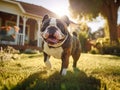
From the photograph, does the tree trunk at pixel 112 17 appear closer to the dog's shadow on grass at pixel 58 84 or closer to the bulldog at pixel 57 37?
the bulldog at pixel 57 37

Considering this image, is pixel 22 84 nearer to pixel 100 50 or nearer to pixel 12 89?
pixel 12 89

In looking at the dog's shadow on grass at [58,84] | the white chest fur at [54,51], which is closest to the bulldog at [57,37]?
the white chest fur at [54,51]

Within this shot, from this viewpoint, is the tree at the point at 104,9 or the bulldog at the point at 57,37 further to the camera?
the tree at the point at 104,9

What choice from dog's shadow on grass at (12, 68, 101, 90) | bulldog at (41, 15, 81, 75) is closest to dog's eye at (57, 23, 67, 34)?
bulldog at (41, 15, 81, 75)

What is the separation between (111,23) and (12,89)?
2262 centimetres

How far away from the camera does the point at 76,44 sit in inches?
291

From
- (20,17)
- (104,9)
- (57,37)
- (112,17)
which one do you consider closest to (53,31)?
(57,37)

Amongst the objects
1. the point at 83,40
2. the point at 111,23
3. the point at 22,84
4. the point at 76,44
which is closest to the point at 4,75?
the point at 22,84

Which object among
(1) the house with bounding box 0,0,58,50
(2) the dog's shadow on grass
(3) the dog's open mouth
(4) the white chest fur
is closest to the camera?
(2) the dog's shadow on grass

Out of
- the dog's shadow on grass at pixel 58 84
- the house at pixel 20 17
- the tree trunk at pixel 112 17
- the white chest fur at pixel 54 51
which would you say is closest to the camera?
the dog's shadow on grass at pixel 58 84

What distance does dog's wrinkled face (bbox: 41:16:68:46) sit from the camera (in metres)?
5.55

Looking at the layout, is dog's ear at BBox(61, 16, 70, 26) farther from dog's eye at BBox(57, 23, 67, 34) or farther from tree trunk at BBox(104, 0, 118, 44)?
tree trunk at BBox(104, 0, 118, 44)

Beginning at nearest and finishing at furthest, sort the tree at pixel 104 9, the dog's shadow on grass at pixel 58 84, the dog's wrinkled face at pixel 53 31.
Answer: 1. the dog's shadow on grass at pixel 58 84
2. the dog's wrinkled face at pixel 53 31
3. the tree at pixel 104 9

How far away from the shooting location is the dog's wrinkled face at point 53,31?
5555 millimetres
